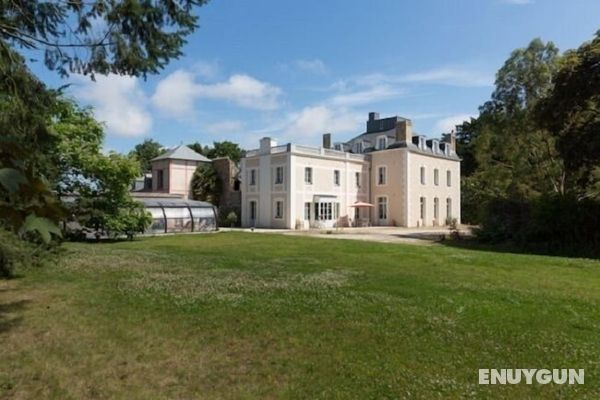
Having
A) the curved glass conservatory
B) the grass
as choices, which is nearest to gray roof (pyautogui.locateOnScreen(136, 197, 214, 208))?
the curved glass conservatory

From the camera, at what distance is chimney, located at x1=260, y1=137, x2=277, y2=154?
38188mm

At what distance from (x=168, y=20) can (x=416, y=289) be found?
606 centimetres

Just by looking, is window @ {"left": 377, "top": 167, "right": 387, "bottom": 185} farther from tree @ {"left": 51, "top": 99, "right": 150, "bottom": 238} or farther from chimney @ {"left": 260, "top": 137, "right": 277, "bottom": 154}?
tree @ {"left": 51, "top": 99, "right": 150, "bottom": 238}

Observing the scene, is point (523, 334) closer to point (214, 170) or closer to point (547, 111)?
point (547, 111)

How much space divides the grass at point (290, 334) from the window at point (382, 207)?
102 ft

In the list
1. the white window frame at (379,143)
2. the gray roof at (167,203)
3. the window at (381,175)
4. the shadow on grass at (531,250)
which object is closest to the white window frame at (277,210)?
the gray roof at (167,203)

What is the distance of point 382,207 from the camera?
41.7m

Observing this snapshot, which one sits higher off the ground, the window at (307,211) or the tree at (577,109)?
the tree at (577,109)

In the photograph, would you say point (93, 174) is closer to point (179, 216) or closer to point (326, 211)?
point (179, 216)

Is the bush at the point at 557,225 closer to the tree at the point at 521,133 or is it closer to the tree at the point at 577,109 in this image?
the tree at the point at 577,109

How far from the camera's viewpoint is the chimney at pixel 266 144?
38.2 meters

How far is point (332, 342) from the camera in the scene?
207 inches

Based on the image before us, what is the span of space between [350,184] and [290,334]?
3532cm

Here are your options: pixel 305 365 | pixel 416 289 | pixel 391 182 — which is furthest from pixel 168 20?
pixel 391 182
